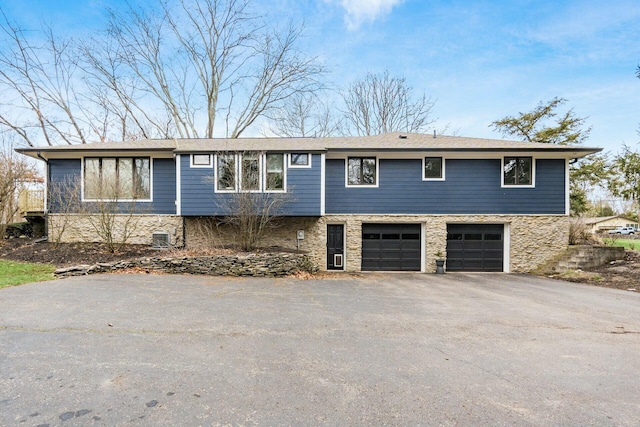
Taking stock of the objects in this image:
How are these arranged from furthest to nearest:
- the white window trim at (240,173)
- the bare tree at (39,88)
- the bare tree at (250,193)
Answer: the bare tree at (39,88) → the white window trim at (240,173) → the bare tree at (250,193)

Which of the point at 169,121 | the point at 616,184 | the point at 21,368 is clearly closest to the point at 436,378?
the point at 21,368

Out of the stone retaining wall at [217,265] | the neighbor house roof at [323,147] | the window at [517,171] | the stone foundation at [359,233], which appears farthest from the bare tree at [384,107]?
the stone retaining wall at [217,265]

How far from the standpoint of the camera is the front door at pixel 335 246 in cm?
1238

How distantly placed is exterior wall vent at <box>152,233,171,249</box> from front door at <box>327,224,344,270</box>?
652 cm

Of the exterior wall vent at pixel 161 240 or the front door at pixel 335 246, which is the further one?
the front door at pixel 335 246

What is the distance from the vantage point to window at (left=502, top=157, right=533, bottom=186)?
39.7 ft

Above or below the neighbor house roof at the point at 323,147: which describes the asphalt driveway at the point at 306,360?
below

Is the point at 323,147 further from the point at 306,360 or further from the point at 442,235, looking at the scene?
the point at 306,360

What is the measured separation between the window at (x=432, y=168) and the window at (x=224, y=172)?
787 centimetres

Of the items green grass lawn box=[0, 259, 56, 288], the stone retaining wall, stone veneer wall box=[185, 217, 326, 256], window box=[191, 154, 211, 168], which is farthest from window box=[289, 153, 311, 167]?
green grass lawn box=[0, 259, 56, 288]

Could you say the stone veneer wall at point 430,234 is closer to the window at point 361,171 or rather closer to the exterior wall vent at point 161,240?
the exterior wall vent at point 161,240

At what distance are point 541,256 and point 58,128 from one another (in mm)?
29732

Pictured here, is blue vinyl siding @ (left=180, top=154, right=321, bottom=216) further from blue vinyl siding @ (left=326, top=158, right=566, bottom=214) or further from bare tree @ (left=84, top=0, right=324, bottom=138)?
bare tree @ (left=84, top=0, right=324, bottom=138)

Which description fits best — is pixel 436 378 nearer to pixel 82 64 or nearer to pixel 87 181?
pixel 87 181
